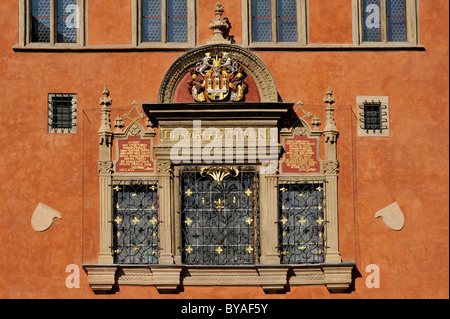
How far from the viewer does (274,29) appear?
61.0ft

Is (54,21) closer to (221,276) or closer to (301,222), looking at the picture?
(221,276)

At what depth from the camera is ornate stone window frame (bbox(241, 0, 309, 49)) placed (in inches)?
727

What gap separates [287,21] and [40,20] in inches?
168

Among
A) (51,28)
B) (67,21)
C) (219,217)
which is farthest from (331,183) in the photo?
(51,28)

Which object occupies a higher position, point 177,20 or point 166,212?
point 177,20

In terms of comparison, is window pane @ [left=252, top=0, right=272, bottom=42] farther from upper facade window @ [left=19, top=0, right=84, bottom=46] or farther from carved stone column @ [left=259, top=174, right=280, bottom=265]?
upper facade window @ [left=19, top=0, right=84, bottom=46]

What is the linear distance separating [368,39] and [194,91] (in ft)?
10.3

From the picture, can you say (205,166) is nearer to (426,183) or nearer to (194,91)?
(194,91)

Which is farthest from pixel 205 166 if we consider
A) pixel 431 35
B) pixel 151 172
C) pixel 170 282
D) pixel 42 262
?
pixel 431 35

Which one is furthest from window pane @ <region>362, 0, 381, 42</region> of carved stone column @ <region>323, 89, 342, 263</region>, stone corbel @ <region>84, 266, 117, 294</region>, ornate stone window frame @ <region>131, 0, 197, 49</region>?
stone corbel @ <region>84, 266, 117, 294</region>

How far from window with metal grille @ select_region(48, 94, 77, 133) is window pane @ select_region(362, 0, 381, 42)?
513 cm

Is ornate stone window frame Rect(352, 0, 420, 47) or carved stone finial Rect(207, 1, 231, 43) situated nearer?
carved stone finial Rect(207, 1, 231, 43)

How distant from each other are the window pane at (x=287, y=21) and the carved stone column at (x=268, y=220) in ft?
8.05

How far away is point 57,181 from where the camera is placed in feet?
59.6
